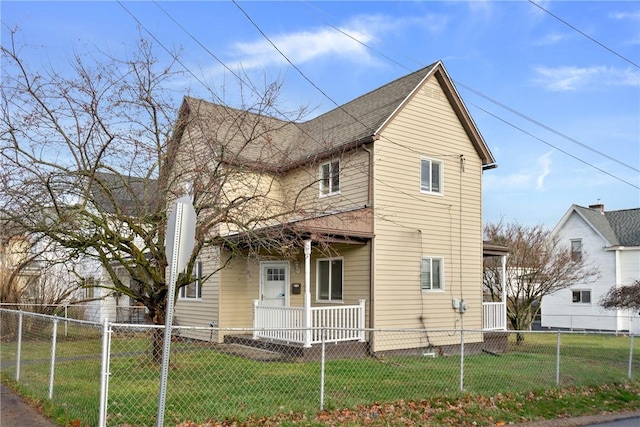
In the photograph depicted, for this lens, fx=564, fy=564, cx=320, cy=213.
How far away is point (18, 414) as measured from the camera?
7738mm

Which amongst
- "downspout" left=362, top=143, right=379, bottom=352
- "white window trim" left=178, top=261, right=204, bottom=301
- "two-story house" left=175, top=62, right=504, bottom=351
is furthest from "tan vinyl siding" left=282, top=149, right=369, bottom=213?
"white window trim" left=178, top=261, right=204, bottom=301

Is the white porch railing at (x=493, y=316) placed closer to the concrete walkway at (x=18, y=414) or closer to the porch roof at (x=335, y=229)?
the porch roof at (x=335, y=229)

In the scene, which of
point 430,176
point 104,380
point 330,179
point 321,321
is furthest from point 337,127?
point 104,380

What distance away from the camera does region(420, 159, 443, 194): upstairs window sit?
55.9ft

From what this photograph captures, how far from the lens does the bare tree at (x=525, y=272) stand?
23.2 meters

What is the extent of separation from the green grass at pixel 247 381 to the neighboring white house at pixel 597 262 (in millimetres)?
21191

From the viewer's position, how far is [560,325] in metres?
36.0

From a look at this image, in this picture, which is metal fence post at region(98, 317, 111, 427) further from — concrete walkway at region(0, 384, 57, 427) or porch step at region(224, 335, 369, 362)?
porch step at region(224, 335, 369, 362)

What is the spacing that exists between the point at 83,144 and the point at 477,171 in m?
12.4

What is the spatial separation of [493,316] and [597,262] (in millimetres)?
19692

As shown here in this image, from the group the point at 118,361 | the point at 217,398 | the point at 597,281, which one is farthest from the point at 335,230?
the point at 597,281

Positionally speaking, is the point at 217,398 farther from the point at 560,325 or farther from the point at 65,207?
the point at 560,325

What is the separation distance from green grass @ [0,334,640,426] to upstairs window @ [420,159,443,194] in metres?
5.15

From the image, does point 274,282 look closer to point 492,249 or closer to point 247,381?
point 492,249
